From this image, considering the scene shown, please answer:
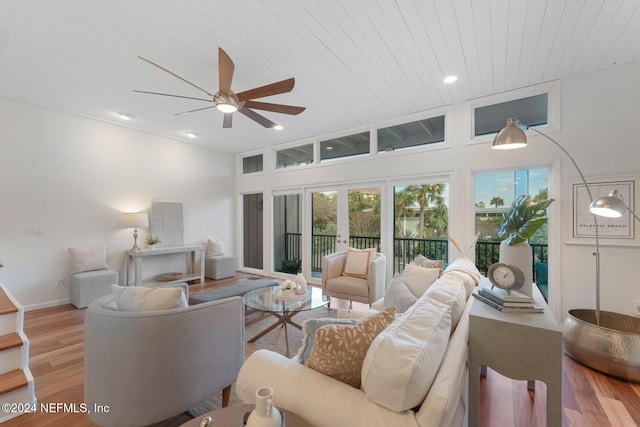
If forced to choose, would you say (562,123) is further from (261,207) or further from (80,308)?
(80,308)

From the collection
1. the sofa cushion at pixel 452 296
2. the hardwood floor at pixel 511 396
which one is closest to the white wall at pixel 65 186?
the hardwood floor at pixel 511 396

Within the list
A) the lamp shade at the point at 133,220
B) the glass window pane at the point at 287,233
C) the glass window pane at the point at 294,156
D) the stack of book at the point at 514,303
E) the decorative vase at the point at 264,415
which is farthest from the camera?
the glass window pane at the point at 287,233

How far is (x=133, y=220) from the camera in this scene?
439cm

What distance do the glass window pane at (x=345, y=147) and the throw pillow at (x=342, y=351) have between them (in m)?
3.80

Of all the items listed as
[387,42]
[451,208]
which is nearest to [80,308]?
[387,42]

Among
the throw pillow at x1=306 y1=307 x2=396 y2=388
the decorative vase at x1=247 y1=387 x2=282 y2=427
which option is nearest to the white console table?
the throw pillow at x1=306 y1=307 x2=396 y2=388

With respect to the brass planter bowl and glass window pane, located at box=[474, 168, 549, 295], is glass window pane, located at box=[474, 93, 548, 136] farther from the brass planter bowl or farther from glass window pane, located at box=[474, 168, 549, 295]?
the brass planter bowl

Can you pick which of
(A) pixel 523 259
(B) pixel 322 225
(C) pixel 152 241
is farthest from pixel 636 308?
(C) pixel 152 241

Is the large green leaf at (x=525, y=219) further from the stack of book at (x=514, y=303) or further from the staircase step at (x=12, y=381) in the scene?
the staircase step at (x=12, y=381)

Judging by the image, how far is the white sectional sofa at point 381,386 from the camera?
95cm

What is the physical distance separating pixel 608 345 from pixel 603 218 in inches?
53.9

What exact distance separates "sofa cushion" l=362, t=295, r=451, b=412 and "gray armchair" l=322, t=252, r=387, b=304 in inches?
90.3

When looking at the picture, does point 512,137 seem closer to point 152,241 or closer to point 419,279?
point 419,279

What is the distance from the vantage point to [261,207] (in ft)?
19.9
